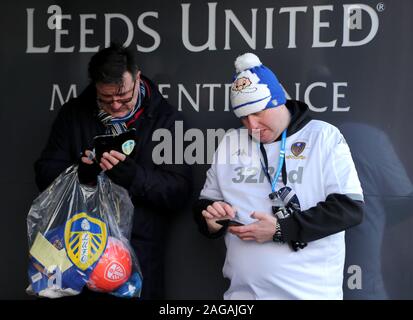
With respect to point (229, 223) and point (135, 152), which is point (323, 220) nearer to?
point (229, 223)

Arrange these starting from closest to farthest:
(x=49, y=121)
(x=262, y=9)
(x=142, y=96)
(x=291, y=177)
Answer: (x=291, y=177) → (x=142, y=96) → (x=262, y=9) → (x=49, y=121)

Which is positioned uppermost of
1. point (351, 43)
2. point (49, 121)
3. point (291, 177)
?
point (351, 43)

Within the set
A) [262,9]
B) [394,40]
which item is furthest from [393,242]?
[262,9]

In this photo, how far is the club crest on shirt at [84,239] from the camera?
8.23 ft

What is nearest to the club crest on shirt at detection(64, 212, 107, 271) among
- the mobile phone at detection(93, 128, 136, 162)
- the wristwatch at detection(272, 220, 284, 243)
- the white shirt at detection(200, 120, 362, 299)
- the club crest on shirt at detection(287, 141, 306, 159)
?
the mobile phone at detection(93, 128, 136, 162)

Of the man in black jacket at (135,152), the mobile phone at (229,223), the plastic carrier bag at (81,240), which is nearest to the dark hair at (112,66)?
the man in black jacket at (135,152)

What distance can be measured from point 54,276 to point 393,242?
4.86ft

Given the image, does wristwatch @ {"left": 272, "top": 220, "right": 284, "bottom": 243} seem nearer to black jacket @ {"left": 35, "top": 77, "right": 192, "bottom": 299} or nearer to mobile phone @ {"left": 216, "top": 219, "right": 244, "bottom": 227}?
mobile phone @ {"left": 216, "top": 219, "right": 244, "bottom": 227}

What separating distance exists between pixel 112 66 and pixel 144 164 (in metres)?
0.45

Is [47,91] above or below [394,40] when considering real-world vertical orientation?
below

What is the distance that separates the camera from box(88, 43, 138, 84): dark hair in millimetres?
2598
